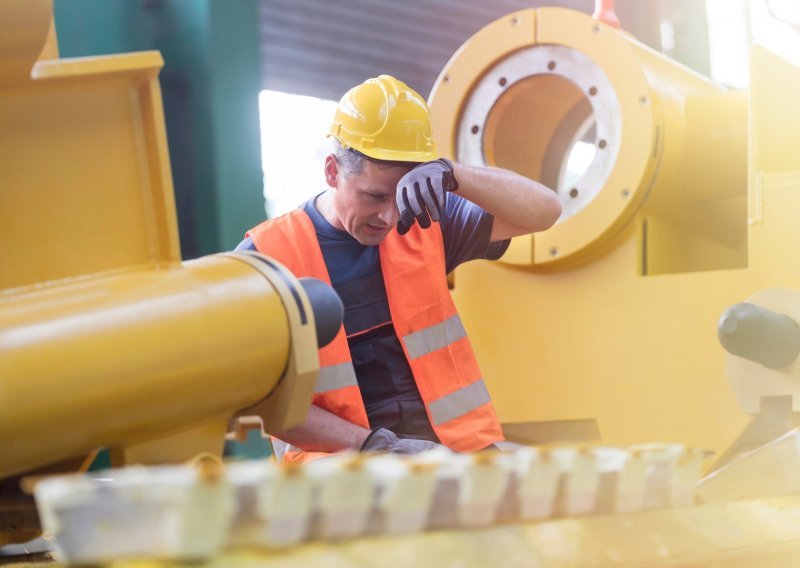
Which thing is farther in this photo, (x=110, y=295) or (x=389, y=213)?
(x=389, y=213)

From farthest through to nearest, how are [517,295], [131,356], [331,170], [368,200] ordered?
1. [517,295]
2. [331,170]
3. [368,200]
4. [131,356]

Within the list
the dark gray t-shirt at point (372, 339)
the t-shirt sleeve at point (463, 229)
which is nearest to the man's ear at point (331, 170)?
the dark gray t-shirt at point (372, 339)

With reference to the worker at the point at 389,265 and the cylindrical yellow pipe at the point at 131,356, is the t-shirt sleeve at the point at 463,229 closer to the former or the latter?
the worker at the point at 389,265

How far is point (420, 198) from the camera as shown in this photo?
1867 mm

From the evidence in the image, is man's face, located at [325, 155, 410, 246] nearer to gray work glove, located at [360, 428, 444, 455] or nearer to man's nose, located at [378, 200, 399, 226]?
man's nose, located at [378, 200, 399, 226]

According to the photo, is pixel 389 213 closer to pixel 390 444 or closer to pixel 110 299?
pixel 390 444

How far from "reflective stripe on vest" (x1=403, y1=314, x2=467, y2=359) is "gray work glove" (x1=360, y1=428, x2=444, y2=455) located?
1.01 ft

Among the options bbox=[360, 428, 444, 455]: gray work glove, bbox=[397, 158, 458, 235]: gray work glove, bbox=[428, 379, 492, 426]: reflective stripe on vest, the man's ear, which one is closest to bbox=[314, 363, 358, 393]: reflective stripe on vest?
bbox=[360, 428, 444, 455]: gray work glove

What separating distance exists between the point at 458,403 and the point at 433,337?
0.16m

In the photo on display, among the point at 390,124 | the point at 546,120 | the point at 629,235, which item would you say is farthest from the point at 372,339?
the point at 546,120

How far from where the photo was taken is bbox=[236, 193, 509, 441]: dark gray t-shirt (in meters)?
2.26

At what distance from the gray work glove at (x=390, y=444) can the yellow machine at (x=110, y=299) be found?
692 millimetres

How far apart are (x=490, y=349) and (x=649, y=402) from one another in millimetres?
501

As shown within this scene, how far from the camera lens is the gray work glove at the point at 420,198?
6.04 ft
